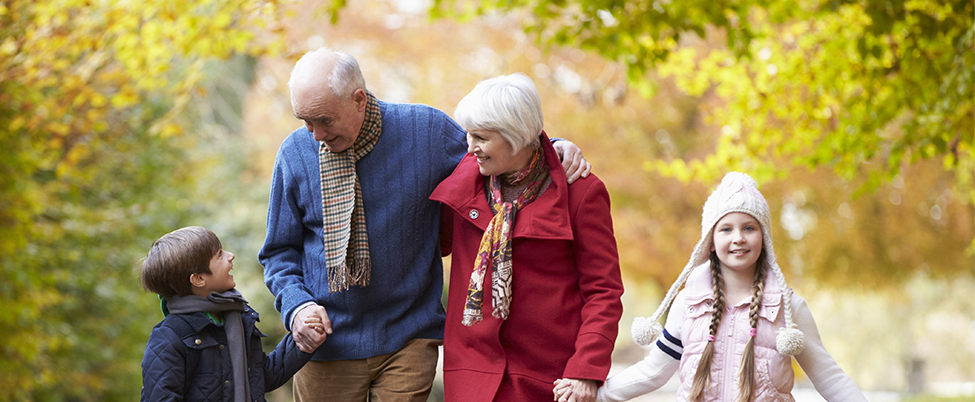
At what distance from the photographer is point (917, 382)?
2012cm

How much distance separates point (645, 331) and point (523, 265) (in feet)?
1.41

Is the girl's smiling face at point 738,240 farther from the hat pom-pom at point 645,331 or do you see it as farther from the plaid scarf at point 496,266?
the plaid scarf at point 496,266

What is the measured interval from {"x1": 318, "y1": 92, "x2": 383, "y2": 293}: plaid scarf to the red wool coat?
0.27m

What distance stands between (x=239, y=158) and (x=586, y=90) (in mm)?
6510

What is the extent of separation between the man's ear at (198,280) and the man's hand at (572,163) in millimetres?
1138

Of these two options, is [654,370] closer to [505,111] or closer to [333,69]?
[505,111]

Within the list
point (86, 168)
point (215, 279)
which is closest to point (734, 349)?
point (215, 279)

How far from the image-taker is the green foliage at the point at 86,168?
229 inches

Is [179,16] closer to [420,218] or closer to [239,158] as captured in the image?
[420,218]

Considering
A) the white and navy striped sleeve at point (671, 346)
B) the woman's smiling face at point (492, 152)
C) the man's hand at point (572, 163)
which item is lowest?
the white and navy striped sleeve at point (671, 346)

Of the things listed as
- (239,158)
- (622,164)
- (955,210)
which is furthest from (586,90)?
(239,158)

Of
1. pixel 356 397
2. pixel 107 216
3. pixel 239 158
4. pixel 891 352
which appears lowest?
pixel 356 397

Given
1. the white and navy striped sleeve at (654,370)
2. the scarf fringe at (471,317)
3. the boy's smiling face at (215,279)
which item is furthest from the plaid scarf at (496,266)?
the boy's smiling face at (215,279)

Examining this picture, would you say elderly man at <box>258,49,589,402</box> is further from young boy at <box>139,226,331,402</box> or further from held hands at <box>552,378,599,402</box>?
held hands at <box>552,378,599,402</box>
